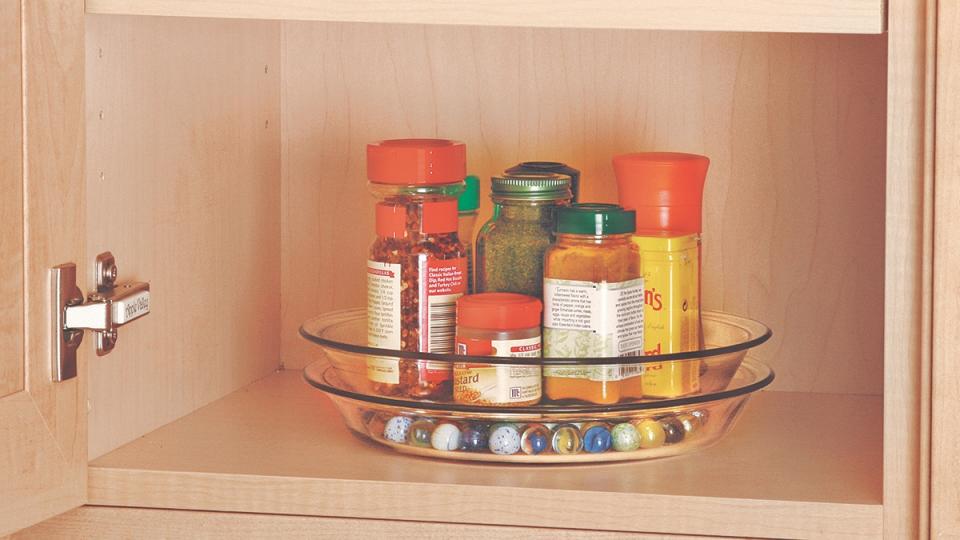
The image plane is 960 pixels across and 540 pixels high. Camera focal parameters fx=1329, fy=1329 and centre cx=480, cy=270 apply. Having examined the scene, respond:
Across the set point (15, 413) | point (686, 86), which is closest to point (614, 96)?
point (686, 86)

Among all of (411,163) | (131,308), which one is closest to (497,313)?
(411,163)

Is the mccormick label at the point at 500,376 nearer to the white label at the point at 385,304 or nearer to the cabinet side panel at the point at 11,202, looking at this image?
the white label at the point at 385,304

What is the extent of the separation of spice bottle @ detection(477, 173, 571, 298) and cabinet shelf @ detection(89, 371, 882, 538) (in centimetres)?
15

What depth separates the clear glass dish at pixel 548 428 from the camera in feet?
2.98

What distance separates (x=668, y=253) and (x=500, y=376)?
0.50 feet

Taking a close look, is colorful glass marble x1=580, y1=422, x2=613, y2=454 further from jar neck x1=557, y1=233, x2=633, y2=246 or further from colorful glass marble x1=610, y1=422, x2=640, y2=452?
jar neck x1=557, y1=233, x2=633, y2=246

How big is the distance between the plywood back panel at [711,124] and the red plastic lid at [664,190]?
218 millimetres

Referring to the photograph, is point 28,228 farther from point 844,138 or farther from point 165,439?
point 844,138

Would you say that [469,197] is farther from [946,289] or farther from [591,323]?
[946,289]

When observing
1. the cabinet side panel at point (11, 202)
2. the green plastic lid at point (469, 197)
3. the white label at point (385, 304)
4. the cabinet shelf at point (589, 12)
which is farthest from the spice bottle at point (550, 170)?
the cabinet side panel at point (11, 202)

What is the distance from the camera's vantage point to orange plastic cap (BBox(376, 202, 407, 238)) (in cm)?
96

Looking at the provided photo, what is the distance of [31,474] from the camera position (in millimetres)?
798

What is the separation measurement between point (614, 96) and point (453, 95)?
0.15 meters

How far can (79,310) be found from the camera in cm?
84
